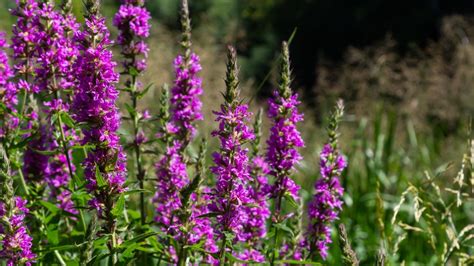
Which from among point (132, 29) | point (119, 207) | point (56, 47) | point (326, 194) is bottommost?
point (119, 207)

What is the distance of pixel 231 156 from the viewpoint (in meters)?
2.38

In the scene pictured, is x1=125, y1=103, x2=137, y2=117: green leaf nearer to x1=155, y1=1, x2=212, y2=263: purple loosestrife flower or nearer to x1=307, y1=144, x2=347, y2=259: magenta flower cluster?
x1=155, y1=1, x2=212, y2=263: purple loosestrife flower

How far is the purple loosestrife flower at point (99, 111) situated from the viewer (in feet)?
7.91

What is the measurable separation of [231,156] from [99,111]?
0.50m

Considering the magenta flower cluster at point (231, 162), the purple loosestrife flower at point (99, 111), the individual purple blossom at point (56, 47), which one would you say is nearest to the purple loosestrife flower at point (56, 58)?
the individual purple blossom at point (56, 47)

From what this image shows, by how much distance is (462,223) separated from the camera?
7094mm

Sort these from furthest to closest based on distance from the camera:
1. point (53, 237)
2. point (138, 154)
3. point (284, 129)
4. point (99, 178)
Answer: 1. point (138, 154)
2. point (53, 237)
3. point (284, 129)
4. point (99, 178)

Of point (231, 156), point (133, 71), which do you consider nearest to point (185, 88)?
point (133, 71)

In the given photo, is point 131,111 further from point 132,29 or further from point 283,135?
point 283,135

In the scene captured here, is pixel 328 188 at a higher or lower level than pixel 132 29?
lower

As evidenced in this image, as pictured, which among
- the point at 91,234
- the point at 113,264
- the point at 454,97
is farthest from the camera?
the point at 454,97

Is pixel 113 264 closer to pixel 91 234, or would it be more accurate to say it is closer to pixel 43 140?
pixel 91 234

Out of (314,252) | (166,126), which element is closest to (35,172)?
(166,126)

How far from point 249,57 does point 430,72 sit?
10.7 meters
